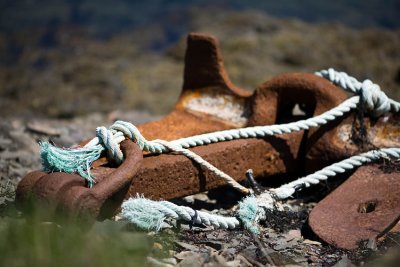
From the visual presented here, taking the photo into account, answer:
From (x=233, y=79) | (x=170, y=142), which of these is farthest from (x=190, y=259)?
(x=233, y=79)

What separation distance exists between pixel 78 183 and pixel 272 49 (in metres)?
11.6

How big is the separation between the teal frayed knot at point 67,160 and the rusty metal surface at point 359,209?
115 centimetres

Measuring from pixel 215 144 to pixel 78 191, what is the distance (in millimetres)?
1046

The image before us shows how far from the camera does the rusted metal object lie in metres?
2.16

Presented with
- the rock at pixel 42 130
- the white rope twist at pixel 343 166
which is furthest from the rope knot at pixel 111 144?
the rock at pixel 42 130

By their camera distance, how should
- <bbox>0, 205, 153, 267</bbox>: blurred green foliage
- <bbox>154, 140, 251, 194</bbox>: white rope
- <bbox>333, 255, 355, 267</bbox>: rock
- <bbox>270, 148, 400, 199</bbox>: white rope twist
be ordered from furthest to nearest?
<bbox>270, 148, 400, 199</bbox>: white rope twist < <bbox>154, 140, 251, 194</bbox>: white rope < <bbox>333, 255, 355, 267</bbox>: rock < <bbox>0, 205, 153, 267</bbox>: blurred green foliage

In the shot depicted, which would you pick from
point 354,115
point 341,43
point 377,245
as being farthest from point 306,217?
point 341,43

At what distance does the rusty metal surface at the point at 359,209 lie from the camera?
2.49 metres

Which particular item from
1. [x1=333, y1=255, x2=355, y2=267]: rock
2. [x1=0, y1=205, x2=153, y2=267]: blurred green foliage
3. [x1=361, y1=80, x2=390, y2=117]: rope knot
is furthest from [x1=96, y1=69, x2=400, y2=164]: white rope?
[x1=333, y1=255, x2=355, y2=267]: rock

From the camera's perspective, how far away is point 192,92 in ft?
13.1

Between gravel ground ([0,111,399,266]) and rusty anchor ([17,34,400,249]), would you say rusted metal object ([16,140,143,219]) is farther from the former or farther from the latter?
gravel ground ([0,111,399,266])

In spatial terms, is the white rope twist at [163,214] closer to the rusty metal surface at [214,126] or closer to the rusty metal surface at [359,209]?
the rusty metal surface at [214,126]

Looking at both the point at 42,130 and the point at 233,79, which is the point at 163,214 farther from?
the point at 233,79

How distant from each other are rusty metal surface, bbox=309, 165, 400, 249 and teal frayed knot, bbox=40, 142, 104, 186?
45.3 inches
